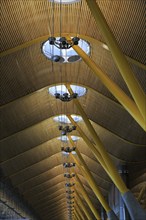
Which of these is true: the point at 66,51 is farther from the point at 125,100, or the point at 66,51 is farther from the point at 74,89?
the point at 125,100

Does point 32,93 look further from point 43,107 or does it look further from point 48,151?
point 48,151

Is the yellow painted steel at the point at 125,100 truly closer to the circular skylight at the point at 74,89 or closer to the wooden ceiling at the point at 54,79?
the wooden ceiling at the point at 54,79

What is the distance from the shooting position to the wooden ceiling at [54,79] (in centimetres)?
2008

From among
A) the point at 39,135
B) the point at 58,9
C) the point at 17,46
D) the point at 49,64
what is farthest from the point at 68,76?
the point at 39,135

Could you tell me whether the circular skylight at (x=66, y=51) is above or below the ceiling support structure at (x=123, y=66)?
above

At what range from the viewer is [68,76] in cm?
2900

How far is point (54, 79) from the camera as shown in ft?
95.4

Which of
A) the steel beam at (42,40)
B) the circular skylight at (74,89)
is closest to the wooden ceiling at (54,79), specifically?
the steel beam at (42,40)

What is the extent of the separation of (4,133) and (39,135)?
16.5 ft

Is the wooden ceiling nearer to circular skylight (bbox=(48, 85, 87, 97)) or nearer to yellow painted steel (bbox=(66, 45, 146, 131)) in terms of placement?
circular skylight (bbox=(48, 85, 87, 97))

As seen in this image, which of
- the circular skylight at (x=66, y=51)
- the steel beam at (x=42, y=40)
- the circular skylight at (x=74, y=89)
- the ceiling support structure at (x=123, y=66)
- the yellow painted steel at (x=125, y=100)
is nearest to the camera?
the ceiling support structure at (x=123, y=66)

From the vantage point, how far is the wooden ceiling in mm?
20078

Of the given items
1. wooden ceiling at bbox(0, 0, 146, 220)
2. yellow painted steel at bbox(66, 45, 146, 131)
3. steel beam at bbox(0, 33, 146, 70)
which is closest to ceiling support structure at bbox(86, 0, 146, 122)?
yellow painted steel at bbox(66, 45, 146, 131)

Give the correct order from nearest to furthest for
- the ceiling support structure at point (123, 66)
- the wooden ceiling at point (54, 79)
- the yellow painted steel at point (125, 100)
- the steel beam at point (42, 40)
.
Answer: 1. the ceiling support structure at point (123, 66)
2. the yellow painted steel at point (125, 100)
3. the wooden ceiling at point (54, 79)
4. the steel beam at point (42, 40)
